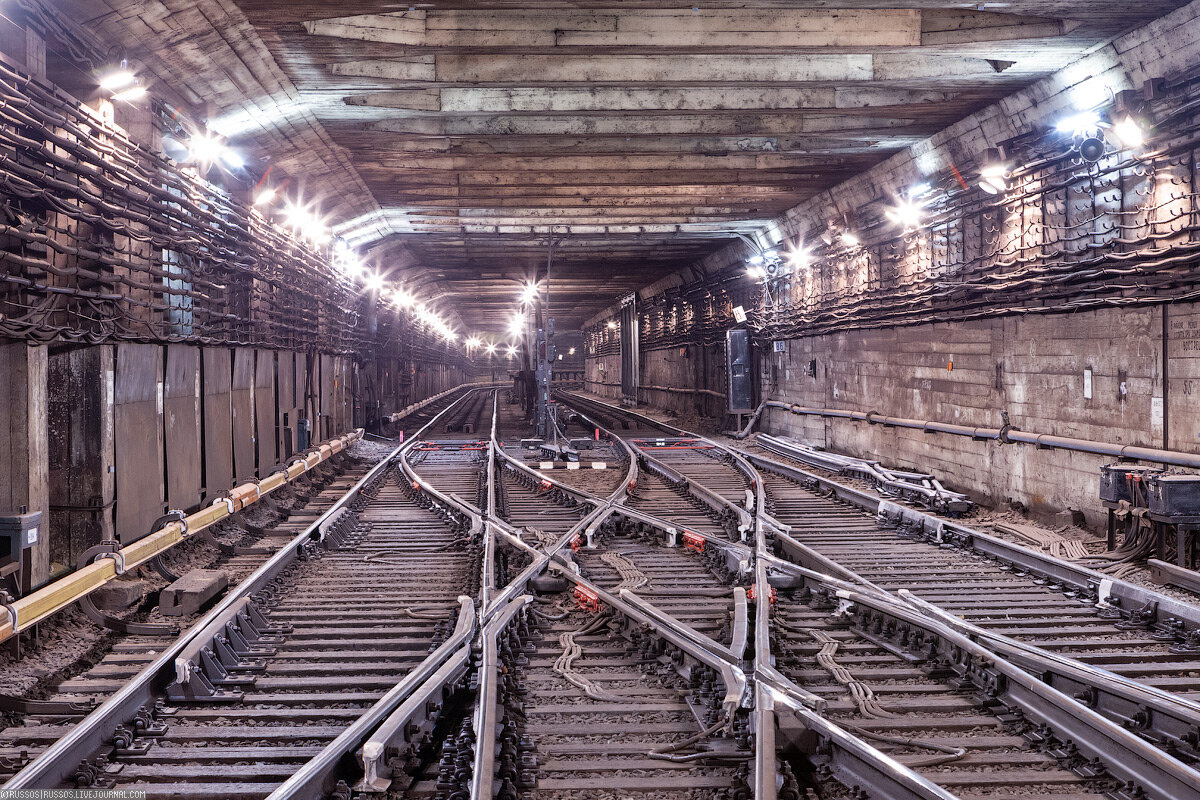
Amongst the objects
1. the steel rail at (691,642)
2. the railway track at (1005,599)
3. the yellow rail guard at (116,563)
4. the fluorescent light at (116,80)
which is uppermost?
the fluorescent light at (116,80)

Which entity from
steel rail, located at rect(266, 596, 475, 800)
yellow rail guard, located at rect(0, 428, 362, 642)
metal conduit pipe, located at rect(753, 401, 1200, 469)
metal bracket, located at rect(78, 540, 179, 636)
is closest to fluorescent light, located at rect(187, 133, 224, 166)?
yellow rail guard, located at rect(0, 428, 362, 642)

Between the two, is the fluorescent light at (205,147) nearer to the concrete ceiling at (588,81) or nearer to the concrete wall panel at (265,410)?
the concrete ceiling at (588,81)

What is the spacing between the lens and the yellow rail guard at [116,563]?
219 inches

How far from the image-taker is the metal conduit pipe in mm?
8719

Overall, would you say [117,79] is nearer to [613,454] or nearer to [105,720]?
[105,720]

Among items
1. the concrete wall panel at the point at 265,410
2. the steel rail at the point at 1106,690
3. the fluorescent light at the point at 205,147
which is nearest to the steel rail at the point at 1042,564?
the steel rail at the point at 1106,690

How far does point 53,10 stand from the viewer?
7.42 m

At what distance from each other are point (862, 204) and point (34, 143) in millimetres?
14102

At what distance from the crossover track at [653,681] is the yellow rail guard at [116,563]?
67 cm

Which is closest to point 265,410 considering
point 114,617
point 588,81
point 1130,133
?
point 588,81

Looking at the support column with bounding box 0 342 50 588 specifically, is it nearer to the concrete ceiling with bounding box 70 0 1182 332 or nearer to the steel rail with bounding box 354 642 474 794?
the concrete ceiling with bounding box 70 0 1182 332

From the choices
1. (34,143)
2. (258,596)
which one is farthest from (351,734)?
(34,143)

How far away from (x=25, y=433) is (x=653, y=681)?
634 cm

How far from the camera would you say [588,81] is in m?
10.8
